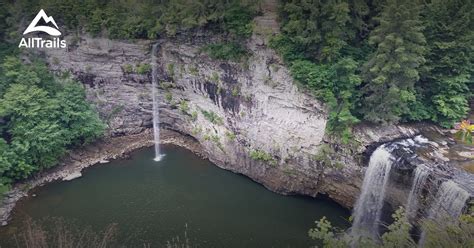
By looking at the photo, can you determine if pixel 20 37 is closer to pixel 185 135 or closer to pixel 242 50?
pixel 185 135

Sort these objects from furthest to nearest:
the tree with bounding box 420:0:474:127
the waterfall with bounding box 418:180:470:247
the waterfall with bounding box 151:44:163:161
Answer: the waterfall with bounding box 151:44:163:161, the tree with bounding box 420:0:474:127, the waterfall with bounding box 418:180:470:247

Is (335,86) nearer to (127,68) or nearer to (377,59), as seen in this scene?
(377,59)

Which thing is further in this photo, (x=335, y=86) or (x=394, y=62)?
(x=335, y=86)

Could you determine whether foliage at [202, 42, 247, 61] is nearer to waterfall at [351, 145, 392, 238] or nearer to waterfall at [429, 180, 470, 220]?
waterfall at [351, 145, 392, 238]

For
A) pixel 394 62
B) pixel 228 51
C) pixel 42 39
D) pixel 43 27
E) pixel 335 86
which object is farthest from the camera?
pixel 42 39

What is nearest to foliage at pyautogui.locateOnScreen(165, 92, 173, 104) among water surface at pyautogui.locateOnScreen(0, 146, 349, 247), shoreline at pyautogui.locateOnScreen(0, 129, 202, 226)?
shoreline at pyautogui.locateOnScreen(0, 129, 202, 226)

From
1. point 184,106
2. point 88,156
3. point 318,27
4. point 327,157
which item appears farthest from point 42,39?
point 327,157

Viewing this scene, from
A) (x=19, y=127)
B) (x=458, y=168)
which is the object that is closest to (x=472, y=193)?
(x=458, y=168)
